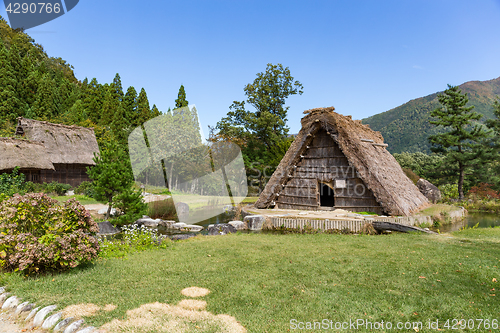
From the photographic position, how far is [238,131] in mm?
35719

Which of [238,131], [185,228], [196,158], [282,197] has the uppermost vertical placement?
[238,131]

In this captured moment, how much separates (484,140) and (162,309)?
3104 centimetres

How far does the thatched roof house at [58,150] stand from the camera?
918 inches

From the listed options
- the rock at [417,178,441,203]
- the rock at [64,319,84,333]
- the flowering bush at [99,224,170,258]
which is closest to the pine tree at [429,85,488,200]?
the rock at [417,178,441,203]

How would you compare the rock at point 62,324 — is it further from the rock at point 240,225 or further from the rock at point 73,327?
the rock at point 240,225

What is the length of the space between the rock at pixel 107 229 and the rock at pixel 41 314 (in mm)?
9149

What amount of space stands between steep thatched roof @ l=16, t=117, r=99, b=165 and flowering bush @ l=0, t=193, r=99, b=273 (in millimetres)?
22009

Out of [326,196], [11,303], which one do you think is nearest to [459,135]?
[326,196]

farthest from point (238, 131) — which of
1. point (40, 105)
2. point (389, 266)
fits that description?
point (389, 266)

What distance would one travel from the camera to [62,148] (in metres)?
26.1

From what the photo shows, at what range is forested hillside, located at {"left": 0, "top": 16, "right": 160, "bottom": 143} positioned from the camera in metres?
34.8

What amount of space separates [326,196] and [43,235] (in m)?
19.6

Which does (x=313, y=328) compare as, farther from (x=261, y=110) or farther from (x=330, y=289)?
(x=261, y=110)

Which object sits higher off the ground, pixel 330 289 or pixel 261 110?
pixel 261 110
